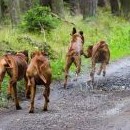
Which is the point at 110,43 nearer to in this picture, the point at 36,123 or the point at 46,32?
the point at 46,32

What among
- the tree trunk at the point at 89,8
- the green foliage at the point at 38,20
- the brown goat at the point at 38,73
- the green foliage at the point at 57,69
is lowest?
the green foliage at the point at 57,69

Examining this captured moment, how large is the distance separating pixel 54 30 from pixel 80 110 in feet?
35.5

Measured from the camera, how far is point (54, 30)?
74.2ft

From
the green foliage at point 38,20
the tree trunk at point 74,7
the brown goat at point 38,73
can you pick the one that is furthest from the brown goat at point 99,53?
the tree trunk at point 74,7

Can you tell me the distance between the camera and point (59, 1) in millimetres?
25594

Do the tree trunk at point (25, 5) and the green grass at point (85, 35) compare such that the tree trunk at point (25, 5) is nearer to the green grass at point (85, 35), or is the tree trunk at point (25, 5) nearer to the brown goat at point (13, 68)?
the green grass at point (85, 35)

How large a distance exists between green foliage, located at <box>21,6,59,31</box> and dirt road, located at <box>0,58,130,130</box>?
5405 millimetres

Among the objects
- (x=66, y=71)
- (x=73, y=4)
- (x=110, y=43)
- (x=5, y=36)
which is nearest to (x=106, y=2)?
(x=73, y=4)

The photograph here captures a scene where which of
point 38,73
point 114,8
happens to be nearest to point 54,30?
point 38,73

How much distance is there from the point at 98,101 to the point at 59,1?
43.1ft

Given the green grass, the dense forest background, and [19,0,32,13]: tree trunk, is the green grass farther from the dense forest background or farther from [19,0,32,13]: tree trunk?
[19,0,32,13]: tree trunk

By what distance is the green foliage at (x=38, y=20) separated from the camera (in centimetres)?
2094

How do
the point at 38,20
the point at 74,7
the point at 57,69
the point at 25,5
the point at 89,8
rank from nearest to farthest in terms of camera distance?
the point at 57,69 → the point at 38,20 → the point at 25,5 → the point at 89,8 → the point at 74,7

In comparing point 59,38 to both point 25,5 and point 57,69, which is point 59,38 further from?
point 25,5
